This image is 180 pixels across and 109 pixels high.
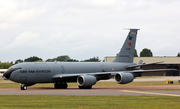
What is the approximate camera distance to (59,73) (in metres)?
41.9

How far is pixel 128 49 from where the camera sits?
50062mm

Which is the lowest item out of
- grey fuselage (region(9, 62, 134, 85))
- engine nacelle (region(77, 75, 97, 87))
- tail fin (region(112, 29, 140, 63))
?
engine nacelle (region(77, 75, 97, 87))

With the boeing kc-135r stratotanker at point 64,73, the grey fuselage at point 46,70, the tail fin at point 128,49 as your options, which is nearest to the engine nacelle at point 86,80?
the boeing kc-135r stratotanker at point 64,73

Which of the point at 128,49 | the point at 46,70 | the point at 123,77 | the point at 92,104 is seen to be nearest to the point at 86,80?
the point at 123,77

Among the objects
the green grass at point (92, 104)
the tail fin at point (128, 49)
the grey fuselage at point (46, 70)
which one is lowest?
the green grass at point (92, 104)

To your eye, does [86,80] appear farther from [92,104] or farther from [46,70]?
[92,104]

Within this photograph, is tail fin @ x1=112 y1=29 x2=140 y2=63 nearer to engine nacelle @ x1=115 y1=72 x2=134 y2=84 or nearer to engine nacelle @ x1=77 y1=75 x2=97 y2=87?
engine nacelle @ x1=115 y1=72 x2=134 y2=84

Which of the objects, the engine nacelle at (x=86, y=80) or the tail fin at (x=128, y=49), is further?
the tail fin at (x=128, y=49)

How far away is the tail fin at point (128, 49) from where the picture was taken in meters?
49.4

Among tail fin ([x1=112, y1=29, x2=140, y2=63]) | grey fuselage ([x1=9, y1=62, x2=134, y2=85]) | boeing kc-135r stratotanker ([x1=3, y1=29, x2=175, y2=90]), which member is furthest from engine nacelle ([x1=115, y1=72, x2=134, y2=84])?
tail fin ([x1=112, y1=29, x2=140, y2=63])

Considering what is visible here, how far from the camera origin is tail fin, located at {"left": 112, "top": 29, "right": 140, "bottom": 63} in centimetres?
4944

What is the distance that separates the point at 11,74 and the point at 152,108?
24.2 metres

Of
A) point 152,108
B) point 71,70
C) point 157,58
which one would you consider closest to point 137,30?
point 71,70

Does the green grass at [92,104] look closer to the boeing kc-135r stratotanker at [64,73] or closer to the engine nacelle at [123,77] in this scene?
the engine nacelle at [123,77]
